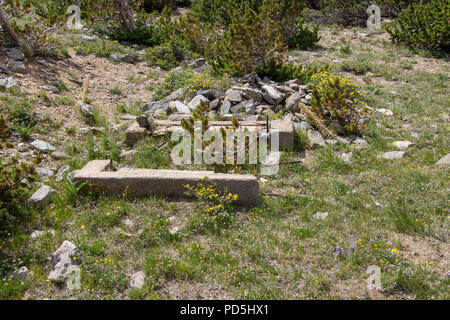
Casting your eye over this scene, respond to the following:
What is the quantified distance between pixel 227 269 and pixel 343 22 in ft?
49.7

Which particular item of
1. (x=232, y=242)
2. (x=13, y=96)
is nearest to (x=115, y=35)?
(x=13, y=96)

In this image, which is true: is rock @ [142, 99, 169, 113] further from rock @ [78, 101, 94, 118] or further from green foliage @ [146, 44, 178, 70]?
green foliage @ [146, 44, 178, 70]

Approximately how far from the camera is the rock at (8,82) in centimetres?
683

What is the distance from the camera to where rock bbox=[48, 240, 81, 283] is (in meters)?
3.34

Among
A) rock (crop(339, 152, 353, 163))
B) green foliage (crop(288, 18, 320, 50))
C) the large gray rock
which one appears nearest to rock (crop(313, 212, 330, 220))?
rock (crop(339, 152, 353, 163))

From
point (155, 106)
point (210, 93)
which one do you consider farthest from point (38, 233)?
point (210, 93)

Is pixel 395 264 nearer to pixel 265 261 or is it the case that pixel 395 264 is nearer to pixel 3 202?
pixel 265 261

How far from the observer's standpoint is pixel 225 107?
23.5ft

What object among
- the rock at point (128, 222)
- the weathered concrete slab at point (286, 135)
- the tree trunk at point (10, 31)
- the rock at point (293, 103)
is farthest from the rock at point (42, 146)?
the rock at point (293, 103)

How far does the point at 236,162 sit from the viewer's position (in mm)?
5406

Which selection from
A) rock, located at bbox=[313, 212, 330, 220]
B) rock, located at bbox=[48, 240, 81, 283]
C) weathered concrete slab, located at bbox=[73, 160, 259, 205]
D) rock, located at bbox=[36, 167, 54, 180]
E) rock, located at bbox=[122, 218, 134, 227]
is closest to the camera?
rock, located at bbox=[48, 240, 81, 283]

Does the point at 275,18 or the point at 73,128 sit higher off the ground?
the point at 275,18

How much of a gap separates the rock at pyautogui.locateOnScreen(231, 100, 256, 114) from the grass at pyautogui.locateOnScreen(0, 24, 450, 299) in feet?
5.51

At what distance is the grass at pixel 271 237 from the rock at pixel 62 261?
0.10 m
